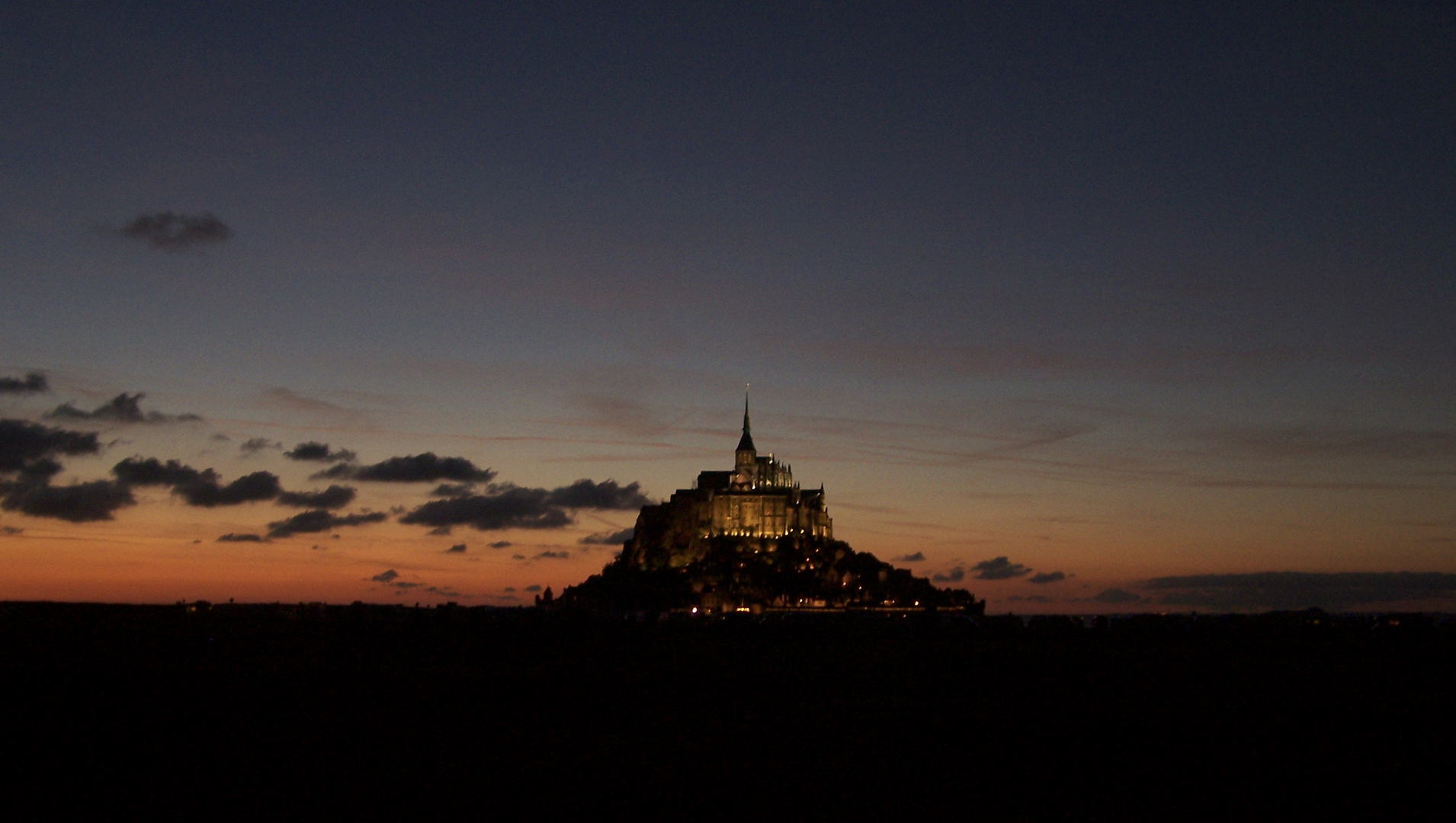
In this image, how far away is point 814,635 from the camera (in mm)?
93812

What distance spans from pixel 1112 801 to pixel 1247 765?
5860 millimetres

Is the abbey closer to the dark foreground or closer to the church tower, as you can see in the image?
the church tower

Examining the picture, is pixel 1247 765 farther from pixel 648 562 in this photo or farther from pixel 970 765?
pixel 648 562

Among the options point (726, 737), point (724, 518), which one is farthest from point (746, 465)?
point (726, 737)

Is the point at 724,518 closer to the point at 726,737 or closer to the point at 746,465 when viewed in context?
the point at 746,465

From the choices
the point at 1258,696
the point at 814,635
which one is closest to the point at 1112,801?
the point at 1258,696

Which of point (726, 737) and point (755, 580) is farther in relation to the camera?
point (755, 580)

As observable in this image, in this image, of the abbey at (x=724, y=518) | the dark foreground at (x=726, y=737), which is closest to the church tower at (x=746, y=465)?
the abbey at (x=724, y=518)

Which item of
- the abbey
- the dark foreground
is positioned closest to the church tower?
the abbey

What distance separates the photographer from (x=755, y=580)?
474ft

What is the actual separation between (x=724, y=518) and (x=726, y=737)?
129 m

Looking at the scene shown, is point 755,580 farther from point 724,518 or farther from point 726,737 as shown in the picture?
point 726,737

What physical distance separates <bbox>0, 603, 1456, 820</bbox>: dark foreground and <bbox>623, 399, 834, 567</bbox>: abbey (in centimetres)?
9309

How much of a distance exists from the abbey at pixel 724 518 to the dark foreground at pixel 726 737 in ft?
305
